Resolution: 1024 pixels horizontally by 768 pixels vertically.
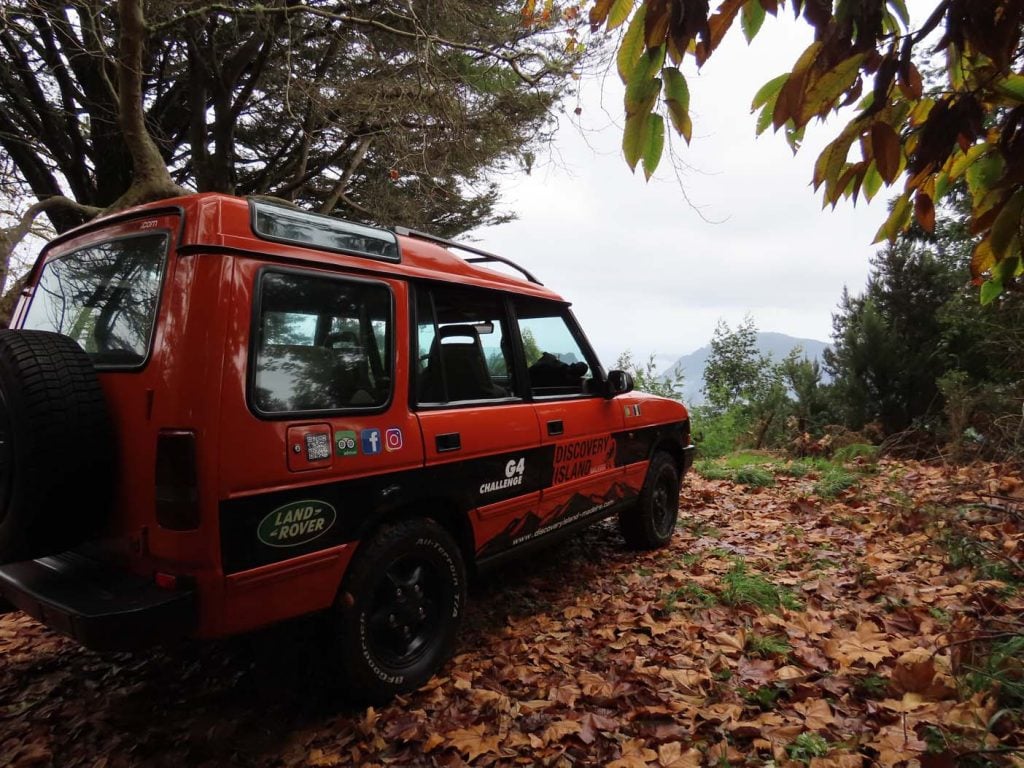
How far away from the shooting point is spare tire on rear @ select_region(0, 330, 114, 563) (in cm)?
196

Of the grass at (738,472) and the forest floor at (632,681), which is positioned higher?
the grass at (738,472)

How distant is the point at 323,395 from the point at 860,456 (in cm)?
771

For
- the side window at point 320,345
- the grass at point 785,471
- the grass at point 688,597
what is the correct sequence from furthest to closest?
the grass at point 785,471 < the grass at point 688,597 < the side window at point 320,345

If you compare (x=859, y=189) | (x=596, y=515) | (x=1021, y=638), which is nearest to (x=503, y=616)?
(x=596, y=515)

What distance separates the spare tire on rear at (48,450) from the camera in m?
1.96

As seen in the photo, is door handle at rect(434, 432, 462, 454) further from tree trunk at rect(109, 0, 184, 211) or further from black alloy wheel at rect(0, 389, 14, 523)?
tree trunk at rect(109, 0, 184, 211)

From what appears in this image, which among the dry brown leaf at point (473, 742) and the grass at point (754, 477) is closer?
the dry brown leaf at point (473, 742)

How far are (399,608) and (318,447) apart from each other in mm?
914

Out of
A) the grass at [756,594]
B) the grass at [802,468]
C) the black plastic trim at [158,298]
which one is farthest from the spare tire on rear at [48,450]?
the grass at [802,468]

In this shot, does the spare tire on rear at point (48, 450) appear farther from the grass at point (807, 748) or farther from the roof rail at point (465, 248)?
the grass at point (807, 748)

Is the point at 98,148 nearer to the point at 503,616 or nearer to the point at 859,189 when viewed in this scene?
the point at 503,616

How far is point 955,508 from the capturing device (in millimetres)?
4434

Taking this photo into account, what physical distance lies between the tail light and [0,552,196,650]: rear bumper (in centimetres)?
25

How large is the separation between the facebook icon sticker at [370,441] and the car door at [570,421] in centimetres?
Result: 118
